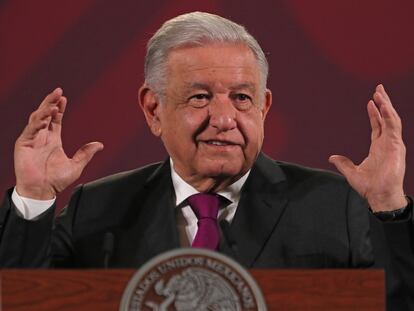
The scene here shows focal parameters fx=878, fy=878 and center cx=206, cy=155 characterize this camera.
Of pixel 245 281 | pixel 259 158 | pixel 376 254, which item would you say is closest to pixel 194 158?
pixel 259 158

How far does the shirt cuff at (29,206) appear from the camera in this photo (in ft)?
6.42

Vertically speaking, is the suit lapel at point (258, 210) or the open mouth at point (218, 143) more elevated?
the open mouth at point (218, 143)

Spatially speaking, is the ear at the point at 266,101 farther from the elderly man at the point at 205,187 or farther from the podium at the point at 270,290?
the podium at the point at 270,290

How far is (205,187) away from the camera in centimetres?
213

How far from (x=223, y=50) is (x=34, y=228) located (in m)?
0.60

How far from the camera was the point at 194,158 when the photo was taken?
211 centimetres

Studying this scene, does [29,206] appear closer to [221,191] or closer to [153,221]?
[153,221]

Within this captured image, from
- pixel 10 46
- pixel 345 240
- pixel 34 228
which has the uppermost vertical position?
pixel 10 46

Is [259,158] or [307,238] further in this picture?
[259,158]

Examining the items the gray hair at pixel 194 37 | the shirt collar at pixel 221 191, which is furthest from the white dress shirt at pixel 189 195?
the gray hair at pixel 194 37

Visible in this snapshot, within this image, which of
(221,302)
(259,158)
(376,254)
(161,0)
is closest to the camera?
(221,302)

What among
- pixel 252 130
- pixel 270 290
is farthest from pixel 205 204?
pixel 270 290

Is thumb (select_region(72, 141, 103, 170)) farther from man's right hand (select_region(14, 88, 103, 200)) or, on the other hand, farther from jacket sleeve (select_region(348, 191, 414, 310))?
jacket sleeve (select_region(348, 191, 414, 310))

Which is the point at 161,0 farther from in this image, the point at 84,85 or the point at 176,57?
the point at 176,57
